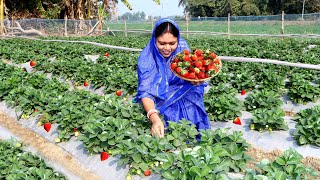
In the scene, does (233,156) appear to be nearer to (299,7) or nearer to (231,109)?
(231,109)

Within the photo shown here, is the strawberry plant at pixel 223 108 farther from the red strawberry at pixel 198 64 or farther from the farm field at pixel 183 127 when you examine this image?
the red strawberry at pixel 198 64

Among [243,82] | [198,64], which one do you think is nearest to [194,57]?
[198,64]

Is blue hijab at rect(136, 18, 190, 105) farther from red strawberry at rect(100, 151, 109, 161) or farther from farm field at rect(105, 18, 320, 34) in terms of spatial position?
farm field at rect(105, 18, 320, 34)

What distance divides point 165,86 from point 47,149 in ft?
5.06

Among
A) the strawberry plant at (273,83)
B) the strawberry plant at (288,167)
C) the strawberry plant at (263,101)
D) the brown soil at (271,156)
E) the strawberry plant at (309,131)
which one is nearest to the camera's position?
the strawberry plant at (288,167)

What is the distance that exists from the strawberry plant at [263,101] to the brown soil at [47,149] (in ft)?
7.65

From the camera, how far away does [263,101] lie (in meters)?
4.47

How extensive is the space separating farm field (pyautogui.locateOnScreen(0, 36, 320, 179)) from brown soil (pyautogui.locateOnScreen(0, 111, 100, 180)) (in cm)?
6

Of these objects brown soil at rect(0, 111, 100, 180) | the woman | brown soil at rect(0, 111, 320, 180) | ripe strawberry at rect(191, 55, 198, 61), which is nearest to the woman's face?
the woman

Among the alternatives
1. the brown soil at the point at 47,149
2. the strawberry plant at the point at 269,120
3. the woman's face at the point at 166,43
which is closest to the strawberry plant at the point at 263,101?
the strawberry plant at the point at 269,120

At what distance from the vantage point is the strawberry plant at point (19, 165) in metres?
3.05

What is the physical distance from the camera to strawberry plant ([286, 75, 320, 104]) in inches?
193

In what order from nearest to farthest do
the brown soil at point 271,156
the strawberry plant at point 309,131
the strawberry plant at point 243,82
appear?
1. the brown soil at point 271,156
2. the strawberry plant at point 309,131
3. the strawberry plant at point 243,82

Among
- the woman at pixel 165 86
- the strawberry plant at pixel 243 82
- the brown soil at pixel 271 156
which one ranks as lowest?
the brown soil at pixel 271 156
